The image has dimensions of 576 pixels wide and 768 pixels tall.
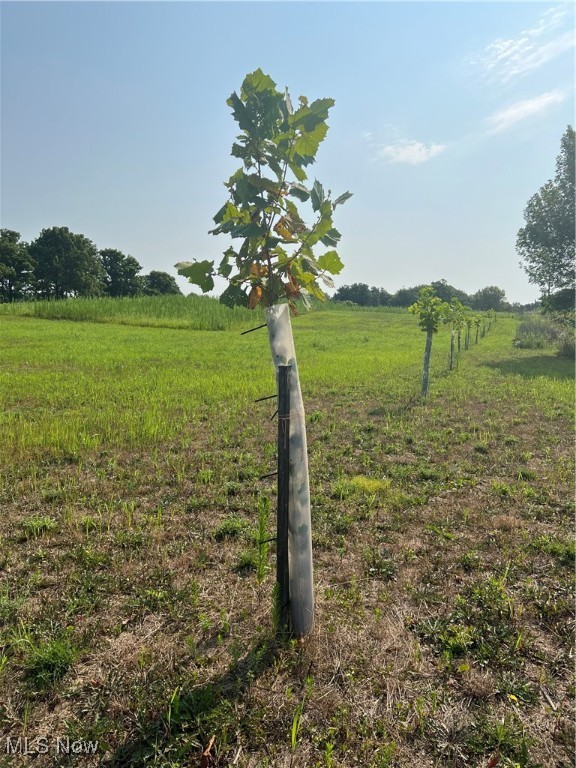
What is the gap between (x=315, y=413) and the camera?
8.91 meters

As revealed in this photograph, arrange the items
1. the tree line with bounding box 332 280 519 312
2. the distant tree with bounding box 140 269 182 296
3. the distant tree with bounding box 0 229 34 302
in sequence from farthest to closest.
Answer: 1. the tree line with bounding box 332 280 519 312
2. the distant tree with bounding box 140 269 182 296
3. the distant tree with bounding box 0 229 34 302

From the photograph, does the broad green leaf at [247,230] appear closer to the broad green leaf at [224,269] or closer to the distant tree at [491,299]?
the broad green leaf at [224,269]

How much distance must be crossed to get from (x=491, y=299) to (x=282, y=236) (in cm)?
10392

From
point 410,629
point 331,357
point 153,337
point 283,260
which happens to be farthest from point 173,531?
point 153,337

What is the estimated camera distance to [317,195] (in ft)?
8.45

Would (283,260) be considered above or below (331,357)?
above

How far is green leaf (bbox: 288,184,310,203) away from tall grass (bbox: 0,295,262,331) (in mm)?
30179

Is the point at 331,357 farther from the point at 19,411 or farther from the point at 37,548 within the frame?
the point at 37,548

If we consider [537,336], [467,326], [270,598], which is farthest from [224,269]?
[537,336]

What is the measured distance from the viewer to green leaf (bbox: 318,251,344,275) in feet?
8.98

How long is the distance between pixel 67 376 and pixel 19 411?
12.5 feet

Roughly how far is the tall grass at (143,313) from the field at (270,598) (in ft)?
85.0

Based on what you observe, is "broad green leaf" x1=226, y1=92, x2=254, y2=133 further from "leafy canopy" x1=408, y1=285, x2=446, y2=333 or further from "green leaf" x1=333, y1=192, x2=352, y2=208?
"leafy canopy" x1=408, y1=285, x2=446, y2=333

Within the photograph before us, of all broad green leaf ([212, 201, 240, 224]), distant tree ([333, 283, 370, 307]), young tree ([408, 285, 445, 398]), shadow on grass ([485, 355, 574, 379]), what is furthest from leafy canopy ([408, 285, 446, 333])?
distant tree ([333, 283, 370, 307])
